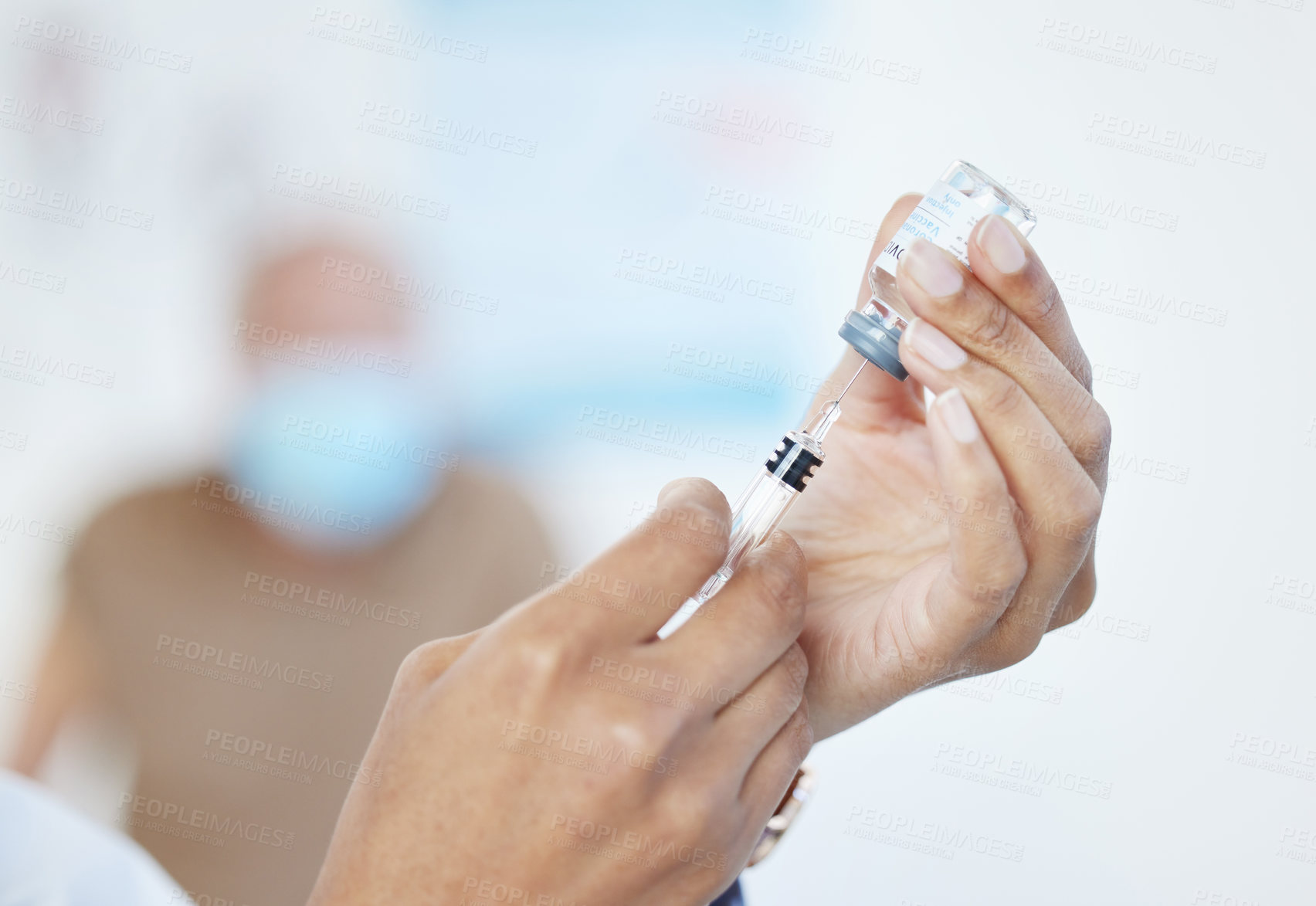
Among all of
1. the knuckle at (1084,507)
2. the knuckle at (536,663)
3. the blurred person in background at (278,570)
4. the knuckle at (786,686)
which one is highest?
the knuckle at (1084,507)

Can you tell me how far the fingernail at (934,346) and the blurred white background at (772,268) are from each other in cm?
107

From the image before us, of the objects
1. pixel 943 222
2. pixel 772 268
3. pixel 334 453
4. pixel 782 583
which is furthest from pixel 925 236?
pixel 334 453

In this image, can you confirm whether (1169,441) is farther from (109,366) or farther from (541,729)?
(109,366)

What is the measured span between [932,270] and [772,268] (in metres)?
1.18

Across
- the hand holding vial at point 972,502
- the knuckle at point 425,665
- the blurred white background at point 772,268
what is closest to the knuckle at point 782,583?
the hand holding vial at point 972,502

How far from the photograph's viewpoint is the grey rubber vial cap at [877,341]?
94 cm

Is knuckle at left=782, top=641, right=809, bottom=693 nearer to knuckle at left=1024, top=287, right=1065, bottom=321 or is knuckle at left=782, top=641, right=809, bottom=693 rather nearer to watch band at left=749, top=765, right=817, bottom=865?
watch band at left=749, top=765, right=817, bottom=865

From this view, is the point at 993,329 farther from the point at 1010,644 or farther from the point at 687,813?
the point at 687,813

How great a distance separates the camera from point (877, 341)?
0.94 meters

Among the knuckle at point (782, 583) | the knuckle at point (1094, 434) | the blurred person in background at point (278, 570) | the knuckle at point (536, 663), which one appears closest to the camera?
the knuckle at point (536, 663)

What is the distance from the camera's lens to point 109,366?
2.01 metres

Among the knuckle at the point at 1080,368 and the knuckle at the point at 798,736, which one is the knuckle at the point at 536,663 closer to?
the knuckle at the point at 798,736

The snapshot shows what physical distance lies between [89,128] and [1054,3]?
2.11 meters

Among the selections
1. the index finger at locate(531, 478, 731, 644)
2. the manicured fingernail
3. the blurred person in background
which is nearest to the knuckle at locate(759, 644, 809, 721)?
the index finger at locate(531, 478, 731, 644)
